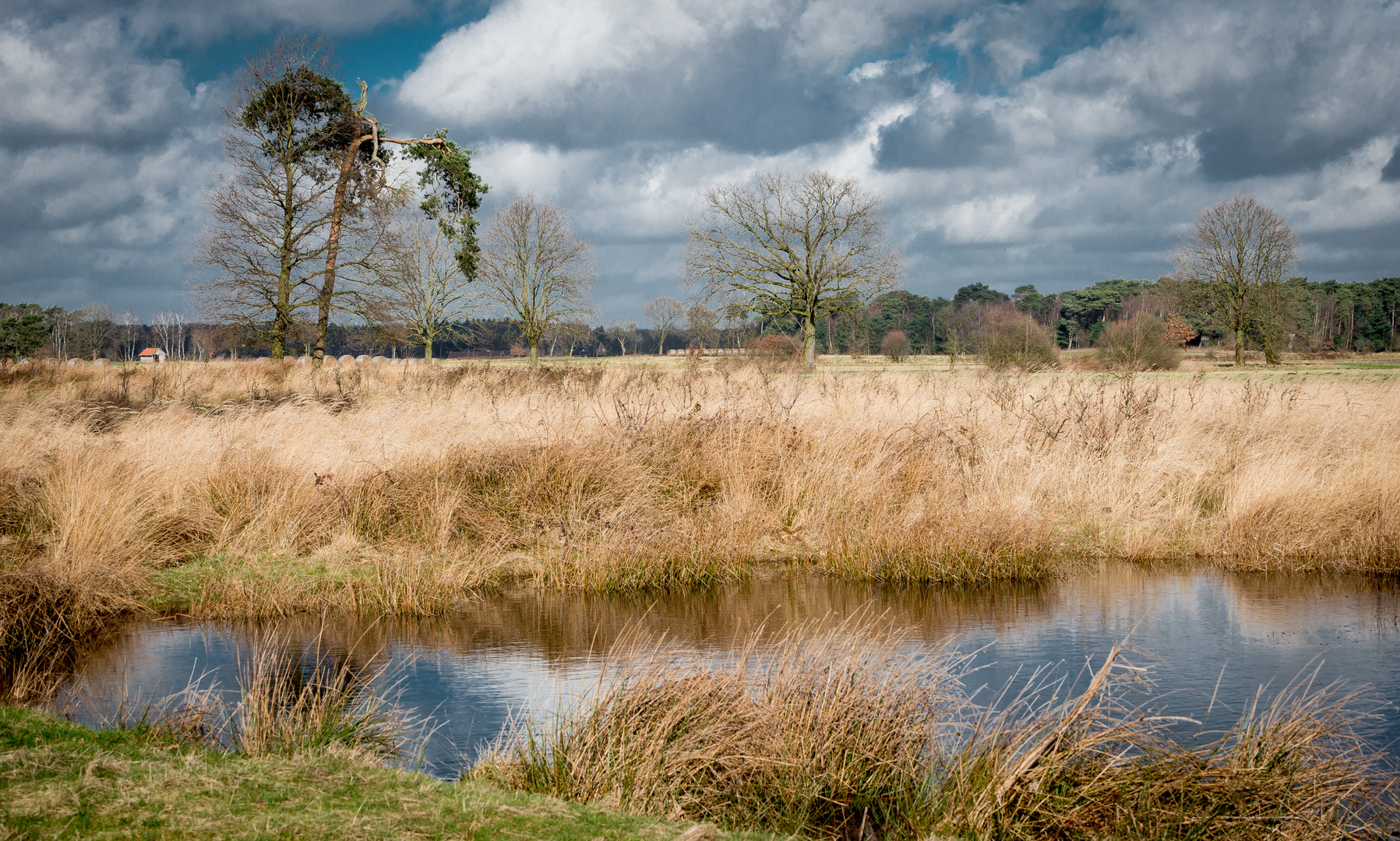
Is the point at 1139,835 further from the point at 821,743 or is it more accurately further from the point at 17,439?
the point at 17,439

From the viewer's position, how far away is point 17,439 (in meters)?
10.3

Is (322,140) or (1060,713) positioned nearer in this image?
(1060,713)

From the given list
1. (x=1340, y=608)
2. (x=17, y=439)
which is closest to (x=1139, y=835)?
(x=1340, y=608)

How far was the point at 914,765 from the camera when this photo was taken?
435cm

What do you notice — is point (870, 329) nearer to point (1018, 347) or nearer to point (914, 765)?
point (1018, 347)

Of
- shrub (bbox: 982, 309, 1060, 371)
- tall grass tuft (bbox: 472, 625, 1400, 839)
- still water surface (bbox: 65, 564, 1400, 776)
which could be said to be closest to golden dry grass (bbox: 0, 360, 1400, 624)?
still water surface (bbox: 65, 564, 1400, 776)

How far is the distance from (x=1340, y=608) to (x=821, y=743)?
19.5 ft

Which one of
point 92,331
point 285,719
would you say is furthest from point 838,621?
point 92,331

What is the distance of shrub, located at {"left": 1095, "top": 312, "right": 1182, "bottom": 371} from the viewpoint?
34.2 meters

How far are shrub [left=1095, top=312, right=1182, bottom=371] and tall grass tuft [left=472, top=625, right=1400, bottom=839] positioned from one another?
30.8 m

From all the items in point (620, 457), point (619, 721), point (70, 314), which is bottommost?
point (619, 721)

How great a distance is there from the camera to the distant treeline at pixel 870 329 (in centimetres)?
4266

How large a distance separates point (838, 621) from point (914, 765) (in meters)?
2.90

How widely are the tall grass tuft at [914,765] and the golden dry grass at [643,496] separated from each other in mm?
3996
